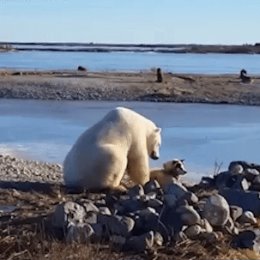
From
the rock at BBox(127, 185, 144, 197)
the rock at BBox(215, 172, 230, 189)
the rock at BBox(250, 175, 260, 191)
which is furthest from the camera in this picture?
the rock at BBox(215, 172, 230, 189)

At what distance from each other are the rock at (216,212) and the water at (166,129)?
6445 millimetres

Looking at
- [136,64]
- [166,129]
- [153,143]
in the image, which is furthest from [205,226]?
[136,64]

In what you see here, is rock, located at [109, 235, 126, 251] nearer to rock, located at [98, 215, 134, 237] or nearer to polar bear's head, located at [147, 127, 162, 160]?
rock, located at [98, 215, 134, 237]

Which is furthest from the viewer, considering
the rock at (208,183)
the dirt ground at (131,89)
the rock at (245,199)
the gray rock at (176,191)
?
the dirt ground at (131,89)

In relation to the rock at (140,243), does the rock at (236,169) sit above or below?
below

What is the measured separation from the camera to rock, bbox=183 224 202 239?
8797 millimetres

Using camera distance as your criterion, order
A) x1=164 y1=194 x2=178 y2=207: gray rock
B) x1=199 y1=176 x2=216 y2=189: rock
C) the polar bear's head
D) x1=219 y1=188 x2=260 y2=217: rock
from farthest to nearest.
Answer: the polar bear's head < x1=199 y1=176 x2=216 y2=189: rock < x1=219 y1=188 x2=260 y2=217: rock < x1=164 y1=194 x2=178 y2=207: gray rock

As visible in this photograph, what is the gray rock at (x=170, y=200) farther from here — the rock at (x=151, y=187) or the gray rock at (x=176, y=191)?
the rock at (x=151, y=187)

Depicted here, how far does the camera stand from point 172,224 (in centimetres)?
888

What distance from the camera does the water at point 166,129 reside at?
763 inches

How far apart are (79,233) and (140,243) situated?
21.7 inches

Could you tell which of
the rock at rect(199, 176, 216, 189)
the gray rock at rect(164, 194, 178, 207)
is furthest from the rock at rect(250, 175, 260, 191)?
the gray rock at rect(164, 194, 178, 207)

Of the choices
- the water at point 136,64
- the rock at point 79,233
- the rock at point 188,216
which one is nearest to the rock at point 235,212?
the rock at point 188,216

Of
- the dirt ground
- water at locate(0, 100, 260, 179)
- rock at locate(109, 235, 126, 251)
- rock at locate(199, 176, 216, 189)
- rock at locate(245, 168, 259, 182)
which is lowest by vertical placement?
the dirt ground
